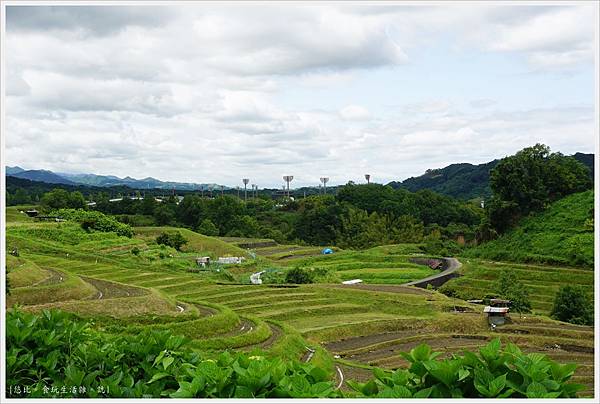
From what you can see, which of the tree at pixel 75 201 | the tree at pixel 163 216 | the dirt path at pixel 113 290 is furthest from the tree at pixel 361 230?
the dirt path at pixel 113 290

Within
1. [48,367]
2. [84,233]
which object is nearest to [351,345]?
[48,367]

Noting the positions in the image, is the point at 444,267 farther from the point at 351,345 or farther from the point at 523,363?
the point at 523,363

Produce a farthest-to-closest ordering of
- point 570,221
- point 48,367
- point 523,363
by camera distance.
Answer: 1. point 570,221
2. point 48,367
3. point 523,363

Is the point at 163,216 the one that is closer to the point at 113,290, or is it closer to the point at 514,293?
the point at 514,293

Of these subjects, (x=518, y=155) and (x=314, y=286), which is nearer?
(x=314, y=286)

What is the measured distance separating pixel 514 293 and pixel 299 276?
12427 mm

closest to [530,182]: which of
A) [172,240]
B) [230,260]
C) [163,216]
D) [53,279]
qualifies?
[230,260]

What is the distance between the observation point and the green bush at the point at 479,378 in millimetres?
3047

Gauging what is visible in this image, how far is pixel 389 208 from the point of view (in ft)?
240

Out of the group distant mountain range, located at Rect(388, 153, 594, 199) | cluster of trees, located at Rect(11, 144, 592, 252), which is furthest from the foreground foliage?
distant mountain range, located at Rect(388, 153, 594, 199)

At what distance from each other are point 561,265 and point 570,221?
6.59m

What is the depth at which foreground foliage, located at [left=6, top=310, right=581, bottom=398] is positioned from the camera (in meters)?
3.13

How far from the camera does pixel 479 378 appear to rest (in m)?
3.14

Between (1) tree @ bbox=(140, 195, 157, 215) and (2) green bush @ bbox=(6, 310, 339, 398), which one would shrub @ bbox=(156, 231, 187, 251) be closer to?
(1) tree @ bbox=(140, 195, 157, 215)
